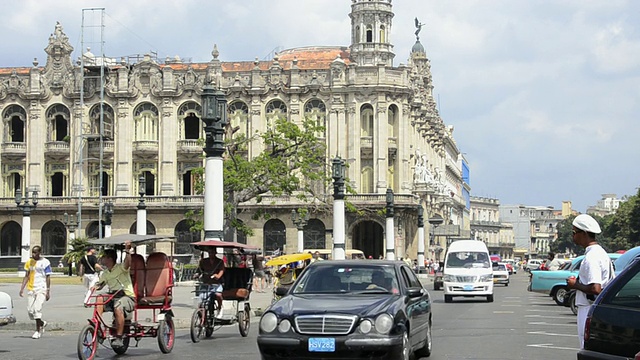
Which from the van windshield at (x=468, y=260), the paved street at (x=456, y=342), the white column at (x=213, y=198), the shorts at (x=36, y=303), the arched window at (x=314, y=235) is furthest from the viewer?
the arched window at (x=314, y=235)

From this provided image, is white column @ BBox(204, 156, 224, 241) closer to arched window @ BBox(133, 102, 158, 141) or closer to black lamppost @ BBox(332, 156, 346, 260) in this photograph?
black lamppost @ BBox(332, 156, 346, 260)

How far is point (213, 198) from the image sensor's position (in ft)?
86.6

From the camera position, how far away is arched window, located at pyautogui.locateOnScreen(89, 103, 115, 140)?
76.2 m

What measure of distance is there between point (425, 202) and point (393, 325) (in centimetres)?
6715

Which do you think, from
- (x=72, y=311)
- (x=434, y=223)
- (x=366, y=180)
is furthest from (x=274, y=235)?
(x=72, y=311)

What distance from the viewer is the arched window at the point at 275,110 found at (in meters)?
75.1

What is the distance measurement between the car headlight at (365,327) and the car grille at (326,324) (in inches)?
4.3

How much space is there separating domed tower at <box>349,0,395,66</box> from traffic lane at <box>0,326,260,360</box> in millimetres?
56213

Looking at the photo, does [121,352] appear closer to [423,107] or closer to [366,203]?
[366,203]

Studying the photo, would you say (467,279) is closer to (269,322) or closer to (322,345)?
(269,322)

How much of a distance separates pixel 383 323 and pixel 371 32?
65.9 metres

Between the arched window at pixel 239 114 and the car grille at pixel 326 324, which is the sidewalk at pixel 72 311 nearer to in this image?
the car grille at pixel 326 324

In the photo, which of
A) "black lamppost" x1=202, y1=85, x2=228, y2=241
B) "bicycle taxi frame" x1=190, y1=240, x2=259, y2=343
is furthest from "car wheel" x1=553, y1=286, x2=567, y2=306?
"bicycle taxi frame" x1=190, y1=240, x2=259, y2=343

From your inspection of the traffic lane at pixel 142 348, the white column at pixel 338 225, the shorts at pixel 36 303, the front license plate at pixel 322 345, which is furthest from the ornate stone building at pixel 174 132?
the front license plate at pixel 322 345
